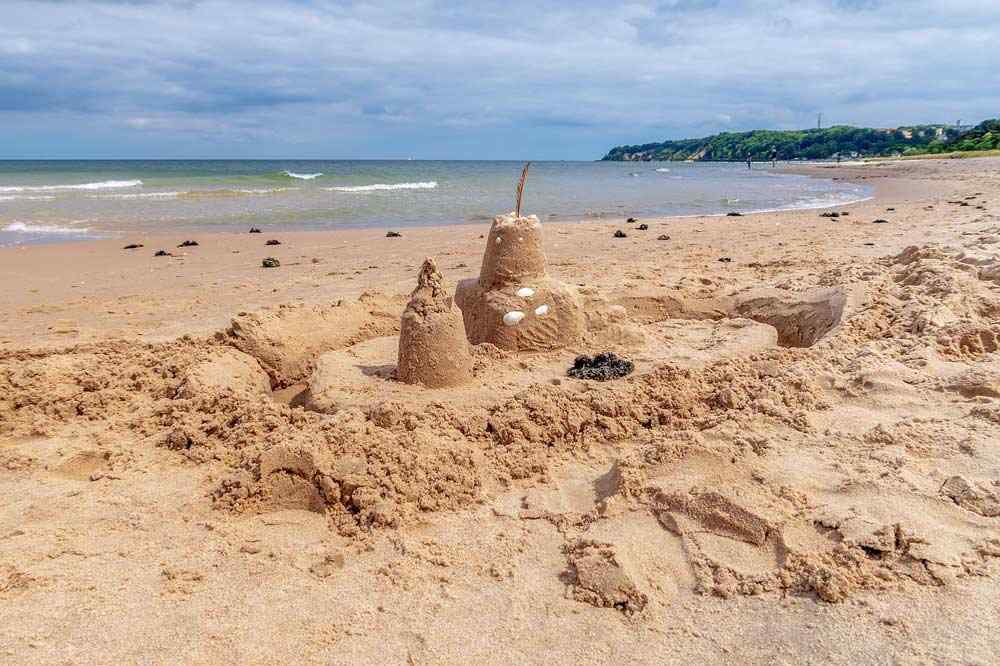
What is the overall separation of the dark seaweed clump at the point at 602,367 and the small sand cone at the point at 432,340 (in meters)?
0.67

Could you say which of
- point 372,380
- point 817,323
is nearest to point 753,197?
point 817,323

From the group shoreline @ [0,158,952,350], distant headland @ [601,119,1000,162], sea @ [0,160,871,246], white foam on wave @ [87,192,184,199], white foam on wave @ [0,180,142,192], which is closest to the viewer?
shoreline @ [0,158,952,350]

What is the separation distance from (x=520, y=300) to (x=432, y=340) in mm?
870

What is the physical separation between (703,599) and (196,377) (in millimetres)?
3139

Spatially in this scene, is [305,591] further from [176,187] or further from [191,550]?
[176,187]

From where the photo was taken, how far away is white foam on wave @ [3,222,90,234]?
13.0 metres

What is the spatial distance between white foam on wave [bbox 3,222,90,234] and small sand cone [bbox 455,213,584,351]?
37.3ft

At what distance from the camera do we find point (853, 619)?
7.27 ft

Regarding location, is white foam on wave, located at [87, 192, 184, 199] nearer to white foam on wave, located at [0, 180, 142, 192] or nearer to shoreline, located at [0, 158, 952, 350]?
white foam on wave, located at [0, 180, 142, 192]

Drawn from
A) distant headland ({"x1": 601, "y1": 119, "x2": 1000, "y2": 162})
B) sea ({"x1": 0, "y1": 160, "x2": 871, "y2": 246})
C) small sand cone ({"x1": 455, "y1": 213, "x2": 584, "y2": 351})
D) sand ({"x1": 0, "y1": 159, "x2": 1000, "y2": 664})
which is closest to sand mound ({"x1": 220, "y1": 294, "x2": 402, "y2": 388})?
sand ({"x1": 0, "y1": 159, "x2": 1000, "y2": 664})

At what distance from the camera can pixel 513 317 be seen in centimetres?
455

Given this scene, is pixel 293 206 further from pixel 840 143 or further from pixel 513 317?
pixel 840 143

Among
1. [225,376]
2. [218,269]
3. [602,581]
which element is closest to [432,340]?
[225,376]

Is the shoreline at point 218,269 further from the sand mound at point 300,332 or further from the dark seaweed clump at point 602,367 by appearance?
the dark seaweed clump at point 602,367
